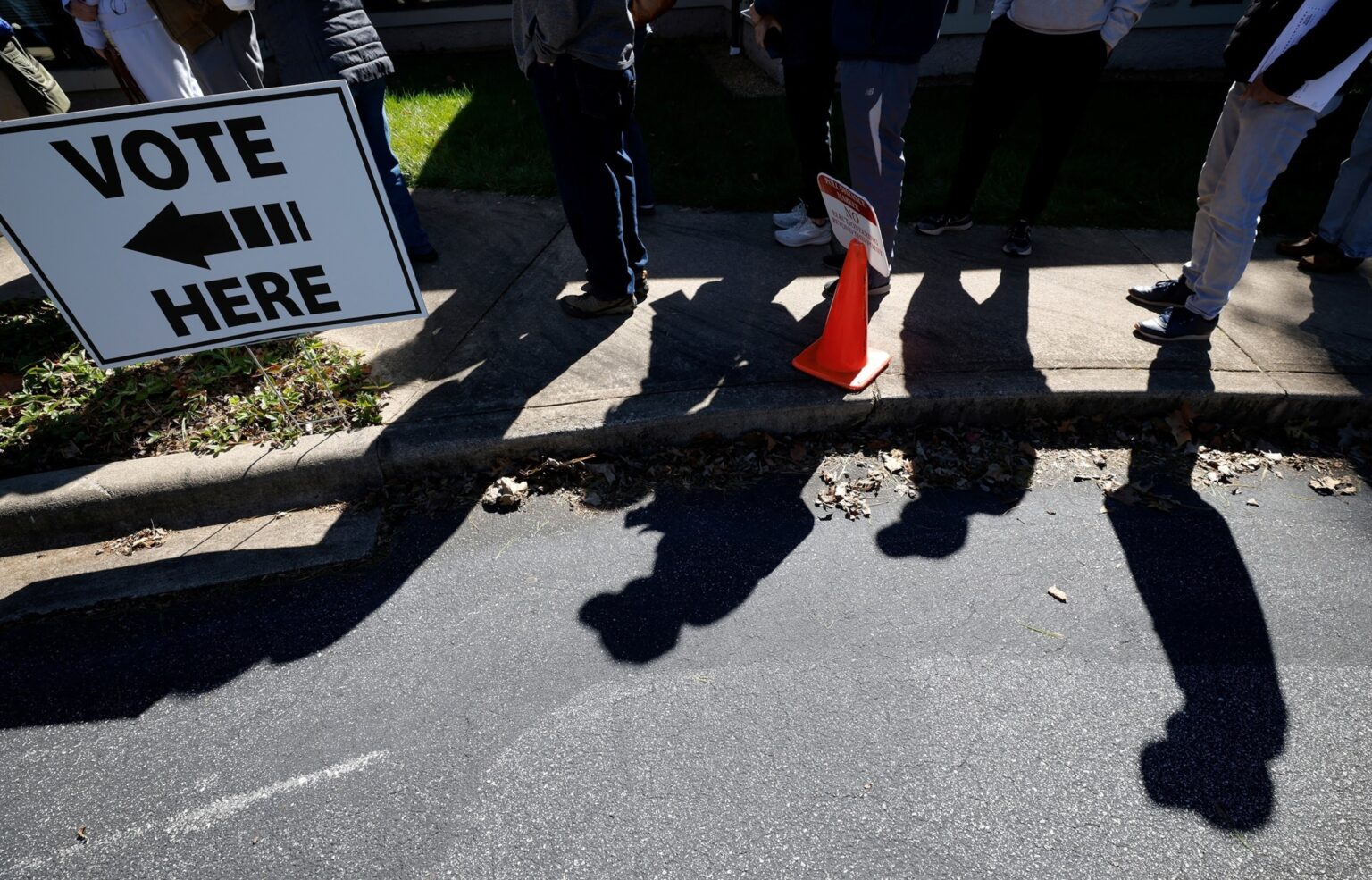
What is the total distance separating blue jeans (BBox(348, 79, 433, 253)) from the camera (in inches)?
150

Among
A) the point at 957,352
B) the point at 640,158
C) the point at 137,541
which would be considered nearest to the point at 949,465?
the point at 957,352

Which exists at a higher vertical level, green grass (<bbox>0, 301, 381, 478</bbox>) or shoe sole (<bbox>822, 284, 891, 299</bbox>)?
green grass (<bbox>0, 301, 381, 478</bbox>)

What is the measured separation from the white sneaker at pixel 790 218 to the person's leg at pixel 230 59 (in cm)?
298

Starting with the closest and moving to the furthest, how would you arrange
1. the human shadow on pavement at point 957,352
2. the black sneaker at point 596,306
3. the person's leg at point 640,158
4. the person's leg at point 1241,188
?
the human shadow on pavement at point 957,352
the person's leg at point 1241,188
the black sneaker at point 596,306
the person's leg at point 640,158

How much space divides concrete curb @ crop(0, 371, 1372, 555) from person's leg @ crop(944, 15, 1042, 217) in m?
1.63

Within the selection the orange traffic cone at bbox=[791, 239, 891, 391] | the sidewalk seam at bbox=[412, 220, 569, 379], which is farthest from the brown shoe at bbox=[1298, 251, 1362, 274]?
the sidewalk seam at bbox=[412, 220, 569, 379]

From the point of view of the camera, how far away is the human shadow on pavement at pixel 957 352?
2881 millimetres

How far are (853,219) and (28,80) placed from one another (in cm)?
547

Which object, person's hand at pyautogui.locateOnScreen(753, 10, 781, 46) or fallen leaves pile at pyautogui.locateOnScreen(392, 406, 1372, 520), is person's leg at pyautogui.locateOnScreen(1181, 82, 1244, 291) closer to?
fallen leaves pile at pyautogui.locateOnScreen(392, 406, 1372, 520)

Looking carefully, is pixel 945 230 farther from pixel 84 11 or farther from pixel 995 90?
pixel 84 11

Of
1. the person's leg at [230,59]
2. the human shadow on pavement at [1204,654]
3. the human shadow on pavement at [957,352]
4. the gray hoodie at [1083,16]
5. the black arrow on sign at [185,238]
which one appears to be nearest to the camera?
the human shadow on pavement at [1204,654]

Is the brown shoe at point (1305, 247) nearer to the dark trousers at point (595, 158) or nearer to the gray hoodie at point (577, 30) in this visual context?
the dark trousers at point (595, 158)

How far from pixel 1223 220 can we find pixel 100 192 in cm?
463

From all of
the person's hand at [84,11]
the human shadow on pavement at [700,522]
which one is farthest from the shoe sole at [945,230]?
the person's hand at [84,11]
